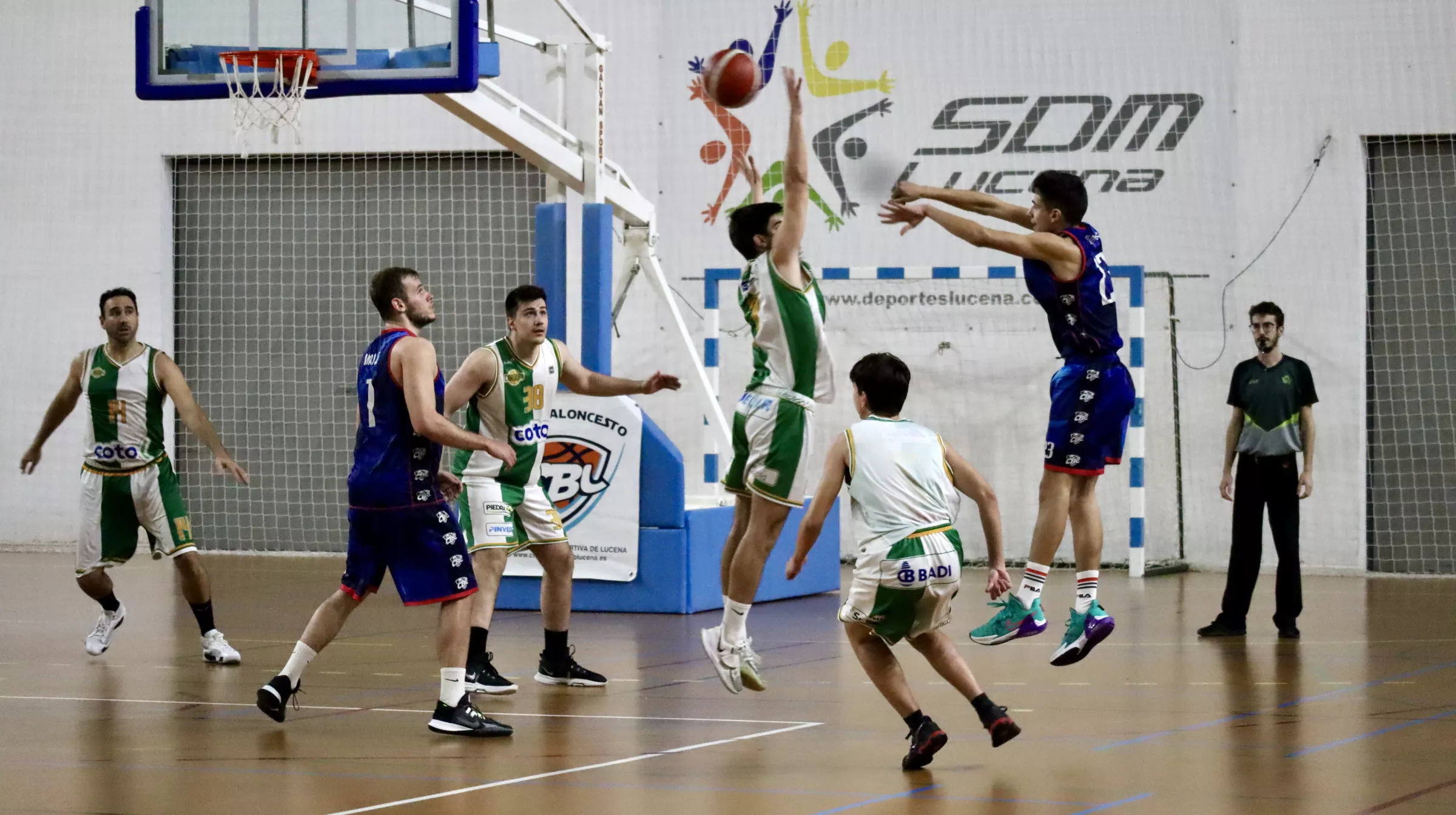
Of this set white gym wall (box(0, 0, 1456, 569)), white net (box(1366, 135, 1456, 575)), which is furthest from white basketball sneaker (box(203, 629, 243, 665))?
white net (box(1366, 135, 1456, 575))

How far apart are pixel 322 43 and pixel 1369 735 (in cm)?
639

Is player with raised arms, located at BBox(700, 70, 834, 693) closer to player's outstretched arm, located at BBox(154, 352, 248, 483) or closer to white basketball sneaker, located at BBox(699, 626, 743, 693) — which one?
white basketball sneaker, located at BBox(699, 626, 743, 693)

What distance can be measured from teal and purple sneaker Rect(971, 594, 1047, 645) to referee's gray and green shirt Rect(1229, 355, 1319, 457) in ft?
11.3

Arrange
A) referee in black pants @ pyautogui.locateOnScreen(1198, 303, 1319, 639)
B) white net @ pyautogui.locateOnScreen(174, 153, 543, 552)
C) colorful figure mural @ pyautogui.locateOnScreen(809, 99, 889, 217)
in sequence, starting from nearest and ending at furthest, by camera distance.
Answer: referee in black pants @ pyautogui.locateOnScreen(1198, 303, 1319, 639), colorful figure mural @ pyautogui.locateOnScreen(809, 99, 889, 217), white net @ pyautogui.locateOnScreen(174, 153, 543, 552)

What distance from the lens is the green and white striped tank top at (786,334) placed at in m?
7.04

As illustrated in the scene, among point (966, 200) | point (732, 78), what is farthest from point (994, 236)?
point (732, 78)

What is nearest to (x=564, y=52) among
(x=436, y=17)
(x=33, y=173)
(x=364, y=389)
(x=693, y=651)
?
(x=436, y=17)

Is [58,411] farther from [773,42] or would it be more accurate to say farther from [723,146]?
[773,42]

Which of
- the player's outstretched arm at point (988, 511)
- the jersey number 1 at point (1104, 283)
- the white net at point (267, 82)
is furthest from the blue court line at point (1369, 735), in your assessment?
the white net at point (267, 82)

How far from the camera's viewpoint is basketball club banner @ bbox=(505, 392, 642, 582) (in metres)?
10.7

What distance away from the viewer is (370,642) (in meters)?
9.45

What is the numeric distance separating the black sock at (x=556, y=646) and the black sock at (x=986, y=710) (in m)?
2.71

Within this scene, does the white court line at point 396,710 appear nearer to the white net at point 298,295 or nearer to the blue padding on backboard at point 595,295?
the blue padding on backboard at point 595,295

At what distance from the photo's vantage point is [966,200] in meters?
6.89
